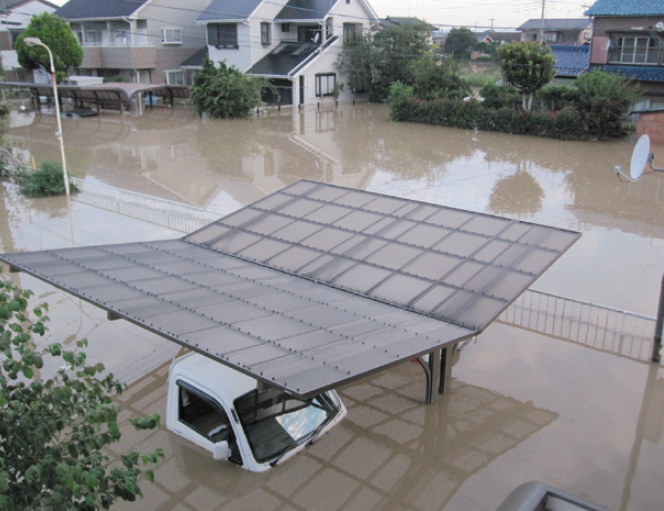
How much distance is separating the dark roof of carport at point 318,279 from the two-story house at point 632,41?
25024mm

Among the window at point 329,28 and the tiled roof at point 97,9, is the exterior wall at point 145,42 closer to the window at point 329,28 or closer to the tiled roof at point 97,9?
the tiled roof at point 97,9

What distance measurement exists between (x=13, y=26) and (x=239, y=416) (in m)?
47.8

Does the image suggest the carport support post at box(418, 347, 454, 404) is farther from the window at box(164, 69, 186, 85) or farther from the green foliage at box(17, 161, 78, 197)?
the window at box(164, 69, 186, 85)

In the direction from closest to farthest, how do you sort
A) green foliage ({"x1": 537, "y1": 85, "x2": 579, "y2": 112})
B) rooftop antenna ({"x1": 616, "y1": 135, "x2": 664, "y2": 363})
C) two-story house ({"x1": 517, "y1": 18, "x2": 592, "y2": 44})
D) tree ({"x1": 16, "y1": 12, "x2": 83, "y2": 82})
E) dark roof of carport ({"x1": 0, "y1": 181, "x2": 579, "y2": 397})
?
dark roof of carport ({"x1": 0, "y1": 181, "x2": 579, "y2": 397}) < rooftop antenna ({"x1": 616, "y1": 135, "x2": 664, "y2": 363}) < green foliage ({"x1": 537, "y1": 85, "x2": 579, "y2": 112}) < tree ({"x1": 16, "y1": 12, "x2": 83, "y2": 82}) < two-story house ({"x1": 517, "y1": 18, "x2": 592, "y2": 44})

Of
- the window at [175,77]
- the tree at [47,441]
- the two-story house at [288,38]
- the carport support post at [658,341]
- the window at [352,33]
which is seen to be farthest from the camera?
the window at [175,77]

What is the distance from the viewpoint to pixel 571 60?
36031mm

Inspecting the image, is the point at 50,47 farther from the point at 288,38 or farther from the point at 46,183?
the point at 46,183

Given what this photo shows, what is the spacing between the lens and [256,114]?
35.8 metres

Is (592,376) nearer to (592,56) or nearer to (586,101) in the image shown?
(586,101)

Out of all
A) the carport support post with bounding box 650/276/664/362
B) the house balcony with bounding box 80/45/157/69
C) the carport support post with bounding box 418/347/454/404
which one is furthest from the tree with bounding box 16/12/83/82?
the carport support post with bounding box 650/276/664/362

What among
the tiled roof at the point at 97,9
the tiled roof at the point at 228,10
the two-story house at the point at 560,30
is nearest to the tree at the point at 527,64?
the tiled roof at the point at 228,10

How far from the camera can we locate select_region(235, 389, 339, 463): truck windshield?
268 inches

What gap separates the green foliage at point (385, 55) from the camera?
38.6 m

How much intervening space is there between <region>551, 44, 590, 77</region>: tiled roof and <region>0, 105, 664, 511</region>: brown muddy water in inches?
632
